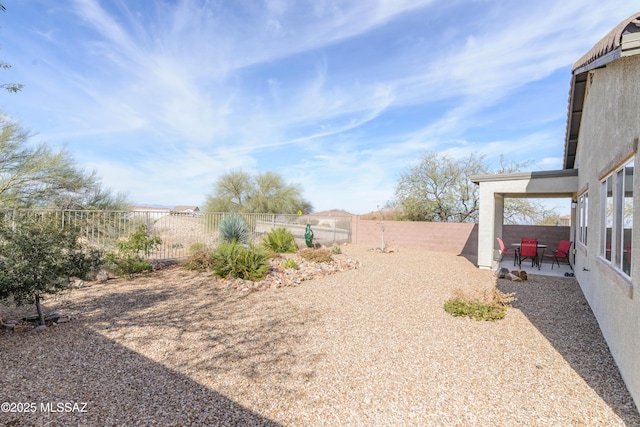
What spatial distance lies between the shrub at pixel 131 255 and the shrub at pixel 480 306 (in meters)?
7.77

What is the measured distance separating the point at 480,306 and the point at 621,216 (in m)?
2.45

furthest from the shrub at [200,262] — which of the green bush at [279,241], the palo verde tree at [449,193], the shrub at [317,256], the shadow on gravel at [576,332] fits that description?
the palo verde tree at [449,193]

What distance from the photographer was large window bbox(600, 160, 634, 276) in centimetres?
373

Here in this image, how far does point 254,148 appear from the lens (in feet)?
73.6

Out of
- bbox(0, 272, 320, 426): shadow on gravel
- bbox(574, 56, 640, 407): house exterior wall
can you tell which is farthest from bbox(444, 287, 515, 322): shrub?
bbox(0, 272, 320, 426): shadow on gravel

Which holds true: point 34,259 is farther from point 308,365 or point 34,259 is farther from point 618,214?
point 618,214

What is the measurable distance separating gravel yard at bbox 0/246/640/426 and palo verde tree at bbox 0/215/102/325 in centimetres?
64

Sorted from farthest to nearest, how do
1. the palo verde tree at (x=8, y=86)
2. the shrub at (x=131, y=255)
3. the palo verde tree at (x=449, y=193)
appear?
the palo verde tree at (x=449, y=193) → the shrub at (x=131, y=255) → the palo verde tree at (x=8, y=86)

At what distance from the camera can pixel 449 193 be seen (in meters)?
19.9

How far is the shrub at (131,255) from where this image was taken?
27.2 ft

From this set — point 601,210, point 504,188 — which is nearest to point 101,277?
point 601,210

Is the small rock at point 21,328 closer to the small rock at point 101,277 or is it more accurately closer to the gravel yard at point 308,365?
the gravel yard at point 308,365

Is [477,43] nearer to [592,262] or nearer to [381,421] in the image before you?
[592,262]

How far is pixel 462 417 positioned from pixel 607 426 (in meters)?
1.16
